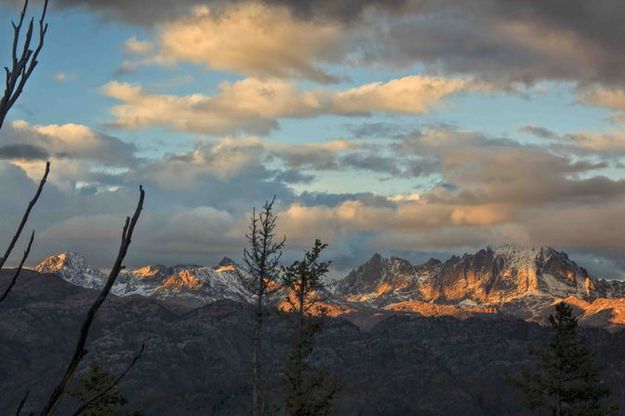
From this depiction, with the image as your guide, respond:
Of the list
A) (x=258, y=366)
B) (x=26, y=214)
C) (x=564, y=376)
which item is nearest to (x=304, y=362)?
(x=258, y=366)

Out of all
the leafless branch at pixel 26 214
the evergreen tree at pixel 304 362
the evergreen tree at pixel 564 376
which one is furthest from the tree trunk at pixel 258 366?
the leafless branch at pixel 26 214

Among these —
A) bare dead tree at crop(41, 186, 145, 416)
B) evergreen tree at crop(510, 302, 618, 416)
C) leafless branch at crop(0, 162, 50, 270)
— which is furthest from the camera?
evergreen tree at crop(510, 302, 618, 416)

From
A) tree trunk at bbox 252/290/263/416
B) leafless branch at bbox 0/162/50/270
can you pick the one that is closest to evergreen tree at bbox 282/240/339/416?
tree trunk at bbox 252/290/263/416

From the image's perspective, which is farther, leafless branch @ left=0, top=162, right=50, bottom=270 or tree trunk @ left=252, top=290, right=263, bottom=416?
tree trunk @ left=252, top=290, right=263, bottom=416

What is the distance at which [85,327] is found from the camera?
3.38 m

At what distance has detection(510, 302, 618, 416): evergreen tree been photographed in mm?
64562

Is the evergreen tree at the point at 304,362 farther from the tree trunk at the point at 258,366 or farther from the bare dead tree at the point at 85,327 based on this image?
the bare dead tree at the point at 85,327

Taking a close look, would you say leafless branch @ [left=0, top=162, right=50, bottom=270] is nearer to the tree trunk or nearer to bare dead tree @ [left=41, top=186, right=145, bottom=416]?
bare dead tree @ [left=41, top=186, right=145, bottom=416]

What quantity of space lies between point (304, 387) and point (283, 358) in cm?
237

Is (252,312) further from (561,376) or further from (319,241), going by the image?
(561,376)

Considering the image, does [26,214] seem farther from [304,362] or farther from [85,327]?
[304,362]

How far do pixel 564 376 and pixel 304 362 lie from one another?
61.7 ft

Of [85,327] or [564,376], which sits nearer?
[85,327]

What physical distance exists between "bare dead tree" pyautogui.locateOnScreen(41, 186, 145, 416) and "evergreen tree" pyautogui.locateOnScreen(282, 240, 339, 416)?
5565 cm
